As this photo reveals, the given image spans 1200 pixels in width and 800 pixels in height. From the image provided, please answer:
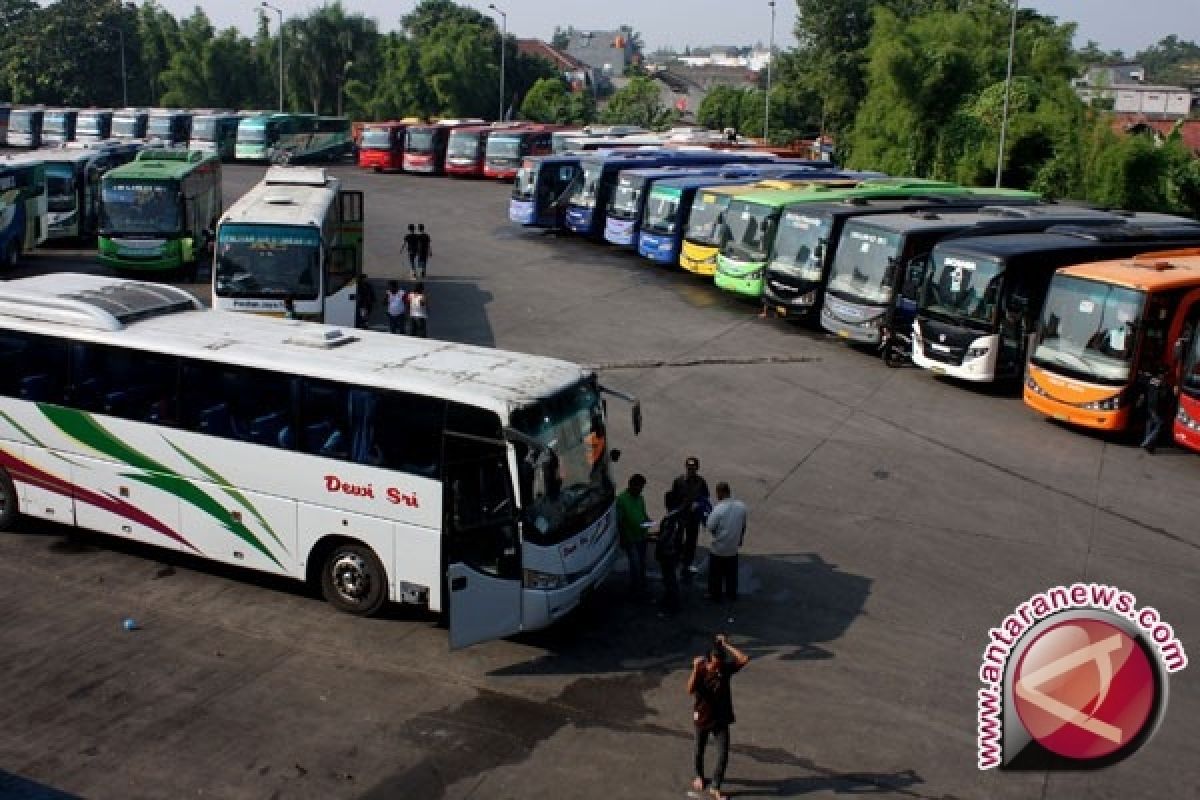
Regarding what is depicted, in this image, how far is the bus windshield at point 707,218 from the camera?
2934cm

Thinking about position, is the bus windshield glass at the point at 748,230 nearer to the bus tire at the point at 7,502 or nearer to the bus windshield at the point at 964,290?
the bus windshield at the point at 964,290

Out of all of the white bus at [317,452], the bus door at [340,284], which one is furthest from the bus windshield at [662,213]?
the white bus at [317,452]

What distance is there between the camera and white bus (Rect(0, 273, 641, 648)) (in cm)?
1122

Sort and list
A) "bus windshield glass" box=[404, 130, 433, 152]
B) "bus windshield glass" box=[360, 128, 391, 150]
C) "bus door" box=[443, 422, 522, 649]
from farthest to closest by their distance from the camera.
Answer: "bus windshield glass" box=[360, 128, 391, 150], "bus windshield glass" box=[404, 130, 433, 152], "bus door" box=[443, 422, 522, 649]

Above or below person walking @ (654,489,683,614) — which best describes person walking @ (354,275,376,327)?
above

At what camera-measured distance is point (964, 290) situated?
21.4 m

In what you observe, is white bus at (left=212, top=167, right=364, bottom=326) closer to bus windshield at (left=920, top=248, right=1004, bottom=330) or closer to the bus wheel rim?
the bus wheel rim

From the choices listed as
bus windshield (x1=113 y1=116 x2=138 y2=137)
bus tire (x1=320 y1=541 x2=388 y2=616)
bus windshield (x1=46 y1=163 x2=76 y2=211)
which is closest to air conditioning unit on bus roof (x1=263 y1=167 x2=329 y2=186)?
bus windshield (x1=46 y1=163 x2=76 y2=211)

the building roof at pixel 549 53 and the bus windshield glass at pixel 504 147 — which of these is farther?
the building roof at pixel 549 53

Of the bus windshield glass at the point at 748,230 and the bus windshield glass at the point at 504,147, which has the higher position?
the bus windshield glass at the point at 504,147

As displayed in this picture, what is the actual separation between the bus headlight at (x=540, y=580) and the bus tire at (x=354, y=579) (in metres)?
1.56

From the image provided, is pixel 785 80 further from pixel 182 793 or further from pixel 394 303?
pixel 182 793

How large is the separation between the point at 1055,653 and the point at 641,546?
5461 mm

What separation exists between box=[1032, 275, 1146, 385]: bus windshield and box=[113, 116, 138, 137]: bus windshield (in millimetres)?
47865
